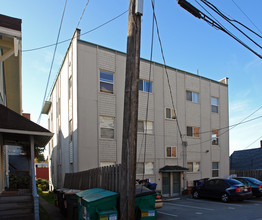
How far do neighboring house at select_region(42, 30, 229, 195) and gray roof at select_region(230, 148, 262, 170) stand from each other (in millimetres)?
10306

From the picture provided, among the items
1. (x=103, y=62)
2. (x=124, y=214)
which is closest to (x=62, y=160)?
(x=103, y=62)

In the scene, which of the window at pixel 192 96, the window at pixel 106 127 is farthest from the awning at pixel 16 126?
the window at pixel 192 96

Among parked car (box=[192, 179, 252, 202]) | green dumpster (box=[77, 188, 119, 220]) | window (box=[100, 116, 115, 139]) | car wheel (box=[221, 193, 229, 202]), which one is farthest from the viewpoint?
window (box=[100, 116, 115, 139])

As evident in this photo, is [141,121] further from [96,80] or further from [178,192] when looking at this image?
[178,192]

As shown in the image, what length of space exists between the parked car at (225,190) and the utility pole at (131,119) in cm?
1046

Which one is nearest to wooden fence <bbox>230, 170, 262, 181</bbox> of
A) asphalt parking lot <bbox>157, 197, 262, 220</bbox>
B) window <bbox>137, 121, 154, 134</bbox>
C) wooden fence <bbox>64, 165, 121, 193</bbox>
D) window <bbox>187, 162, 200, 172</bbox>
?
window <bbox>187, 162, 200, 172</bbox>

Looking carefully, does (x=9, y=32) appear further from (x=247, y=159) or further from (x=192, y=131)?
(x=247, y=159)

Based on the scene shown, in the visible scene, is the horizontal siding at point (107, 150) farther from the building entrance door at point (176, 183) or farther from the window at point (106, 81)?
the building entrance door at point (176, 183)

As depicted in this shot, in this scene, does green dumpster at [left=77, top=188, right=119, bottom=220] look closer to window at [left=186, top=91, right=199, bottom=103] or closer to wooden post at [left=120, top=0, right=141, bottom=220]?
wooden post at [left=120, top=0, right=141, bottom=220]

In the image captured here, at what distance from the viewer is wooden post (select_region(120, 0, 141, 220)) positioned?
212 inches

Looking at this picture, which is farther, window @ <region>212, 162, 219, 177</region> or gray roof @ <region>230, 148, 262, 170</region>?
gray roof @ <region>230, 148, 262, 170</region>

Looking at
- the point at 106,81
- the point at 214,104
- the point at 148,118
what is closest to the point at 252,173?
the point at 214,104

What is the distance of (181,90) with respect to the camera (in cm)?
2011

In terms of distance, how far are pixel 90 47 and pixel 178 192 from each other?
11.9 m
